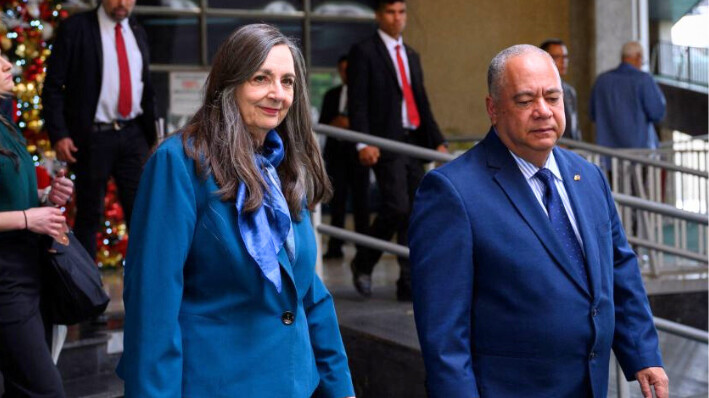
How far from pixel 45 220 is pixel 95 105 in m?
2.48

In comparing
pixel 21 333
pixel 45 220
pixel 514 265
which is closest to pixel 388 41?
pixel 45 220

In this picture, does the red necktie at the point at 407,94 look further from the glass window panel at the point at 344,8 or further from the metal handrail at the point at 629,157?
the glass window panel at the point at 344,8

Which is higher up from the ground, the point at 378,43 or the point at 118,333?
the point at 378,43

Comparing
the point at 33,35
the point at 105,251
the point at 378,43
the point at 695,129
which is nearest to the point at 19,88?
the point at 33,35

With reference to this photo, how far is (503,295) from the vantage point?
11.0 ft

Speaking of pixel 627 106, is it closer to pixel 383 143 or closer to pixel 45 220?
pixel 383 143

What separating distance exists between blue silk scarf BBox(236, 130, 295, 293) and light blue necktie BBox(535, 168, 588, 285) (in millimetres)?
763

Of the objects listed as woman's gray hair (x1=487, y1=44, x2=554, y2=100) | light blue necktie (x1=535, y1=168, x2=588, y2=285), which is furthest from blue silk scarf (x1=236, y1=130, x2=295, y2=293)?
light blue necktie (x1=535, y1=168, x2=588, y2=285)

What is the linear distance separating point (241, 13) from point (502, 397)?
9.52 m

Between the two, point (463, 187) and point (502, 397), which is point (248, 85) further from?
point (502, 397)

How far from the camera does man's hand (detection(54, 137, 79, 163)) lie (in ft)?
21.5

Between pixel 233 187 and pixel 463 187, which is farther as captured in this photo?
pixel 463 187

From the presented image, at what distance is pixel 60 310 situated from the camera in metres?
4.56

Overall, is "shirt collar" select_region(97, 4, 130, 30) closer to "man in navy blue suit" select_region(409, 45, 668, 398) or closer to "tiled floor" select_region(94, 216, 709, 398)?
"tiled floor" select_region(94, 216, 709, 398)
